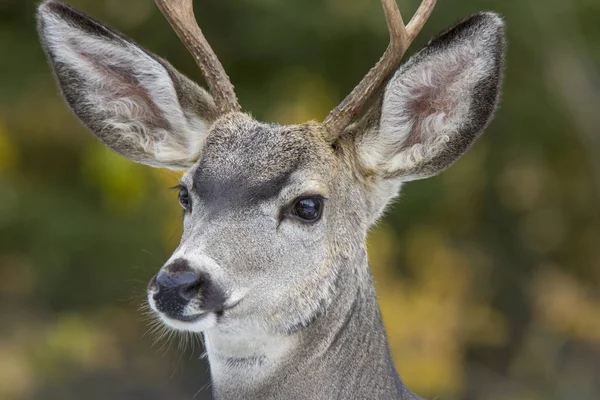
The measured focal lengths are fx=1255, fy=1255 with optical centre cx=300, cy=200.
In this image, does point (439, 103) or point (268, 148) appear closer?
point (268, 148)

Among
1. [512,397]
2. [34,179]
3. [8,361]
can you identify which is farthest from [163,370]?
[512,397]

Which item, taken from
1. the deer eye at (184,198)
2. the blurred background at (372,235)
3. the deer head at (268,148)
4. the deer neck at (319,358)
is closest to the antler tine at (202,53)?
the deer head at (268,148)

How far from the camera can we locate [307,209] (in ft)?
16.9

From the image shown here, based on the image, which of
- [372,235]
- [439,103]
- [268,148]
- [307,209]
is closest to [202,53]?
[268,148]

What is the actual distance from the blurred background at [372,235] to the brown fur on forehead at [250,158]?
4442 mm

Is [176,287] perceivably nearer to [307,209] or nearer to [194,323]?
[194,323]

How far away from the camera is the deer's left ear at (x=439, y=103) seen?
516 cm

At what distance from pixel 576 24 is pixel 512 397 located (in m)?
3.83

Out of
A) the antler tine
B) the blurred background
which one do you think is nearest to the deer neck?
the antler tine

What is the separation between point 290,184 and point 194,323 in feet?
2.55

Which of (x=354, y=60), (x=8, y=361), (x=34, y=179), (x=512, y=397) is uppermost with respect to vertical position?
(x=354, y=60)

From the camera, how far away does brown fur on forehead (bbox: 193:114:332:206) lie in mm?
5078

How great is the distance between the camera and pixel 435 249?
44.7ft

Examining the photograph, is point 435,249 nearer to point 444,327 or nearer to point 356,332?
point 444,327
